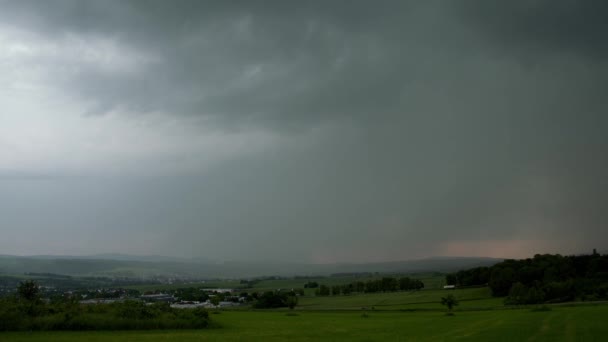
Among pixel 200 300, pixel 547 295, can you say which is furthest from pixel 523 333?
pixel 200 300

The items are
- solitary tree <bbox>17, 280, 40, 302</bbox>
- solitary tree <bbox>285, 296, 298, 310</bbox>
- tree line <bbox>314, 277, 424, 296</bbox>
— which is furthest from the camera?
tree line <bbox>314, 277, 424, 296</bbox>

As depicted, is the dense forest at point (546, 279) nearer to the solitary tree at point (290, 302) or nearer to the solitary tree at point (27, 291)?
the solitary tree at point (290, 302)

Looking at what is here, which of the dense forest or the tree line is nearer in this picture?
the dense forest

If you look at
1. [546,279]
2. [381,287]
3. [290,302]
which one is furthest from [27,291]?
[381,287]

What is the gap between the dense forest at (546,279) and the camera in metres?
94.5

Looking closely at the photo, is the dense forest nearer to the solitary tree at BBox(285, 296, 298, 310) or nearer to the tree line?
the tree line

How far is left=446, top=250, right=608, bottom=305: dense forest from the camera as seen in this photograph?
94500 mm

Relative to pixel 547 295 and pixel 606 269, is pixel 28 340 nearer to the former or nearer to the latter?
pixel 547 295

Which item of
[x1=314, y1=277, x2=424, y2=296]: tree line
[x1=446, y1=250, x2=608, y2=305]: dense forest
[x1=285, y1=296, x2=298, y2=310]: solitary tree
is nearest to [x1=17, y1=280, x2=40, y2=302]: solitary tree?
[x1=285, y1=296, x2=298, y2=310]: solitary tree

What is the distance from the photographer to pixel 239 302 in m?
134

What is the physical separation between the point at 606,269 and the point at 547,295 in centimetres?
3283

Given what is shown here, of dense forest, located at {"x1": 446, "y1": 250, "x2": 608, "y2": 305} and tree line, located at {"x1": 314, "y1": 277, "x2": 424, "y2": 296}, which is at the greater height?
dense forest, located at {"x1": 446, "y1": 250, "x2": 608, "y2": 305}

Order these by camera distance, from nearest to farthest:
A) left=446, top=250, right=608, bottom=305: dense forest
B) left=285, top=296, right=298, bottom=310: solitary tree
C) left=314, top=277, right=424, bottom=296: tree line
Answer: left=446, top=250, right=608, bottom=305: dense forest < left=285, top=296, right=298, bottom=310: solitary tree < left=314, top=277, right=424, bottom=296: tree line

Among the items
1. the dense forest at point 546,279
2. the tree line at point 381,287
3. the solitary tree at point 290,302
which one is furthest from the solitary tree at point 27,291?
the tree line at point 381,287
